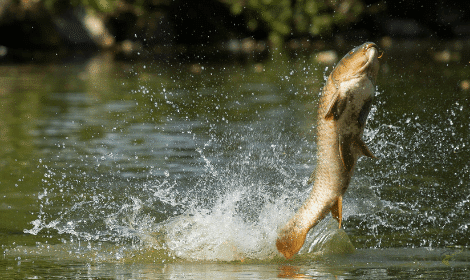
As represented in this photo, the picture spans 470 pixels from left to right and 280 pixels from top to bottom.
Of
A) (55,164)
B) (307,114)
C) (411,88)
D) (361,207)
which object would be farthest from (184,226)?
(411,88)

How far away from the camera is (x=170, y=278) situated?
488cm

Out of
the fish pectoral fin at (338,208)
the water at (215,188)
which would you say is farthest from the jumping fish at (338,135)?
the water at (215,188)

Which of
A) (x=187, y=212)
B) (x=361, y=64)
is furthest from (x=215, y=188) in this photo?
(x=361, y=64)

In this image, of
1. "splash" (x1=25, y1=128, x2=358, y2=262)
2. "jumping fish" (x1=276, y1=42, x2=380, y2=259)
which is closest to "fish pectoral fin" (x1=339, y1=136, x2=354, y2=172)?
"jumping fish" (x1=276, y1=42, x2=380, y2=259)

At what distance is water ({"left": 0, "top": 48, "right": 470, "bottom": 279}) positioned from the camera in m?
5.45

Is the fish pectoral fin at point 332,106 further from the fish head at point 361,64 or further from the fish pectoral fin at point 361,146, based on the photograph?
the fish pectoral fin at point 361,146

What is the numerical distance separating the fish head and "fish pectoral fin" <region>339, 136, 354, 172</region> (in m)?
0.43

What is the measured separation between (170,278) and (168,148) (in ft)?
17.4

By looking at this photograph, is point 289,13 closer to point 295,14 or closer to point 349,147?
point 295,14

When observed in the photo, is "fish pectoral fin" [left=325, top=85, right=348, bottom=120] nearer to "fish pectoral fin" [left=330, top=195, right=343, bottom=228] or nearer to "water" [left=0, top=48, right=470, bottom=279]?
"fish pectoral fin" [left=330, top=195, right=343, bottom=228]

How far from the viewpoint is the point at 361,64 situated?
472 cm

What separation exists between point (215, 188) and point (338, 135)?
2928 mm

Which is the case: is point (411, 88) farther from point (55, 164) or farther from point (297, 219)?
point (297, 219)

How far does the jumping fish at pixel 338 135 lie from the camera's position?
4.74 metres
